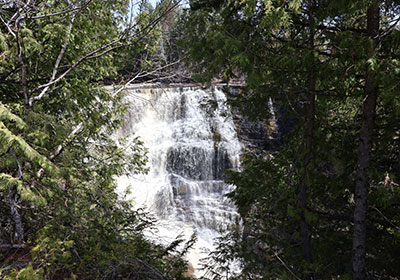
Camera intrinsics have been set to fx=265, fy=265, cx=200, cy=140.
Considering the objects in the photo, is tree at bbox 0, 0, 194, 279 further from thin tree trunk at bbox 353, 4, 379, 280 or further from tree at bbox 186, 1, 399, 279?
thin tree trunk at bbox 353, 4, 379, 280

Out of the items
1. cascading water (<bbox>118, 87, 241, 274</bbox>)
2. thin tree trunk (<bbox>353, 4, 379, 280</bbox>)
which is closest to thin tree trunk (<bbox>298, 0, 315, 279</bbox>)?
thin tree trunk (<bbox>353, 4, 379, 280</bbox>)

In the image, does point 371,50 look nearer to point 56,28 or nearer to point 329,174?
point 329,174

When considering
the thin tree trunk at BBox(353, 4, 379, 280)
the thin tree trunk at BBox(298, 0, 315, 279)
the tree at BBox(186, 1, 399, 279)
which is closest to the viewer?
the tree at BBox(186, 1, 399, 279)

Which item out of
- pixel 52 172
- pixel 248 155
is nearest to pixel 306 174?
pixel 248 155

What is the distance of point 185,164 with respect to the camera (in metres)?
13.6

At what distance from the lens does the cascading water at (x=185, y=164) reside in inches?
444

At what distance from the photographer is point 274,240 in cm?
393

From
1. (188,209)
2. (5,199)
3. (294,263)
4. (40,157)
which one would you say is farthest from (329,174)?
(188,209)

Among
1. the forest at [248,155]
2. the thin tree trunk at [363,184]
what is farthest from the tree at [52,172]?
the thin tree trunk at [363,184]

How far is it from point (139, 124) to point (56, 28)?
486 inches

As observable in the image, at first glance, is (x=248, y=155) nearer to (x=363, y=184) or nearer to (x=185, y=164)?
(x=363, y=184)

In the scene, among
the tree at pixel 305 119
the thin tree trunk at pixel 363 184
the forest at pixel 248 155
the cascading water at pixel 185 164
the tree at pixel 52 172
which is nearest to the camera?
the tree at pixel 52 172

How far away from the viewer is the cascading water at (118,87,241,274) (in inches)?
444

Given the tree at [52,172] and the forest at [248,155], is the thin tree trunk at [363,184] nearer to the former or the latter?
the forest at [248,155]
